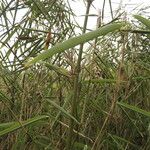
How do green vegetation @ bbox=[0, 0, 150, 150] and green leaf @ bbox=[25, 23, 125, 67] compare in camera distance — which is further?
green vegetation @ bbox=[0, 0, 150, 150]

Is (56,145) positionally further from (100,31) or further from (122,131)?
(100,31)

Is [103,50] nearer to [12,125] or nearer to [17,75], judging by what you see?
[17,75]

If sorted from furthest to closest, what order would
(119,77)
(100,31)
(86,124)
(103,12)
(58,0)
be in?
(58,0), (86,124), (103,12), (119,77), (100,31)

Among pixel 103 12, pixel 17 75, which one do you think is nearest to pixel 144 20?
pixel 103 12

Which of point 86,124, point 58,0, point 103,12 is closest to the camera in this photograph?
point 103,12

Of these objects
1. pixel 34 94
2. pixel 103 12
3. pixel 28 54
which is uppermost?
pixel 103 12

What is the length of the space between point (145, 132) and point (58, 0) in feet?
1.73

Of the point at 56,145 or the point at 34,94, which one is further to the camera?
the point at 34,94

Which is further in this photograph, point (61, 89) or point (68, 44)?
point (61, 89)

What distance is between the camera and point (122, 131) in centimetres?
138

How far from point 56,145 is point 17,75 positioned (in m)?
0.30

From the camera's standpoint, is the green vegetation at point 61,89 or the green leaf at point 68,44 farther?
the green vegetation at point 61,89

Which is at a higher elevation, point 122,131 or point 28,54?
point 28,54

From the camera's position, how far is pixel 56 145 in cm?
113
